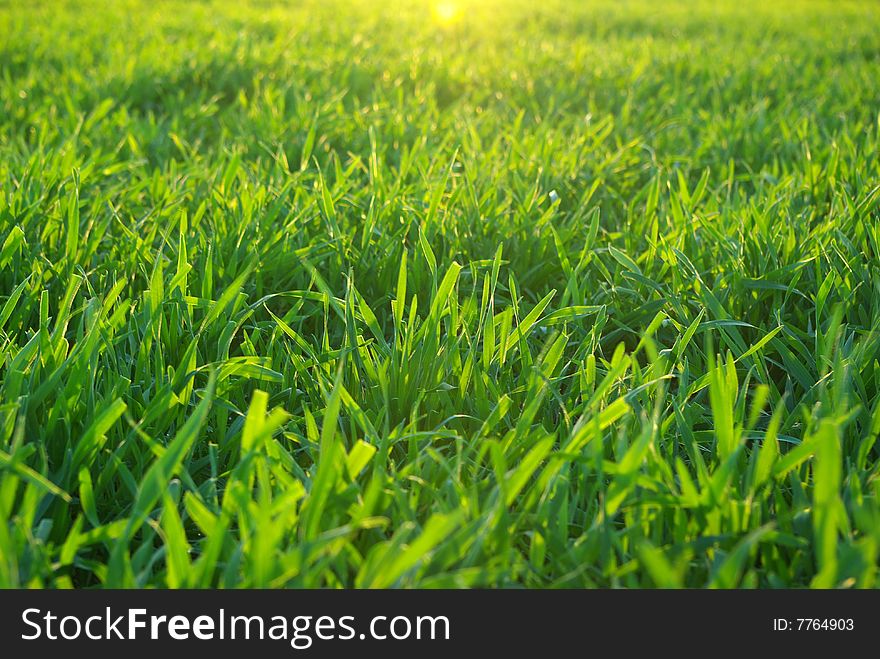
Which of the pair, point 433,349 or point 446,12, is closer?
point 433,349

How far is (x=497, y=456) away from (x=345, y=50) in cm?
372

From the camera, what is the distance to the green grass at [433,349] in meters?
0.80

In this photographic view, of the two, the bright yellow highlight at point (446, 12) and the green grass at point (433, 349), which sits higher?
the bright yellow highlight at point (446, 12)

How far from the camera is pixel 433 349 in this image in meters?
1.14

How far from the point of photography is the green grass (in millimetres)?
797

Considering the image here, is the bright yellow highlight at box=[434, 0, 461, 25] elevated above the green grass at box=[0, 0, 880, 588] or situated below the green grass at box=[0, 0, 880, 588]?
above

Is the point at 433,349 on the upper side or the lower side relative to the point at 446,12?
lower

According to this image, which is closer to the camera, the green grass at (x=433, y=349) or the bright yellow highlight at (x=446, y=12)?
the green grass at (x=433, y=349)

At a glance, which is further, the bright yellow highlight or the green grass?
the bright yellow highlight

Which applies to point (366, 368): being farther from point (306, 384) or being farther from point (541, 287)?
point (541, 287)
